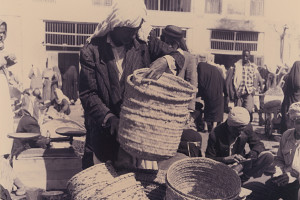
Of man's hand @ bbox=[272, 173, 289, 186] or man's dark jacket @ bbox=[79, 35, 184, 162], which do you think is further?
man's hand @ bbox=[272, 173, 289, 186]

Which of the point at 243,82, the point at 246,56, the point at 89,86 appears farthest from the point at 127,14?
the point at 243,82

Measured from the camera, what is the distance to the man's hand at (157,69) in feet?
7.93

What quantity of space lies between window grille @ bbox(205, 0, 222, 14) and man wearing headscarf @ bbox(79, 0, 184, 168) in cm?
543

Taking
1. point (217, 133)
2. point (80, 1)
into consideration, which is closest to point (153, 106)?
point (217, 133)

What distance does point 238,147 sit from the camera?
3514 millimetres

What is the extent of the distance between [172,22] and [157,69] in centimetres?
780

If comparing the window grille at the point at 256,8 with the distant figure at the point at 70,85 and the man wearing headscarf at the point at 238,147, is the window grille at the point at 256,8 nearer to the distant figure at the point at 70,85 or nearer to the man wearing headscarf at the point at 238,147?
the man wearing headscarf at the point at 238,147

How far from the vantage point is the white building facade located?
25.3 feet

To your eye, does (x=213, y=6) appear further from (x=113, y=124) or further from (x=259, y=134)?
(x=113, y=124)

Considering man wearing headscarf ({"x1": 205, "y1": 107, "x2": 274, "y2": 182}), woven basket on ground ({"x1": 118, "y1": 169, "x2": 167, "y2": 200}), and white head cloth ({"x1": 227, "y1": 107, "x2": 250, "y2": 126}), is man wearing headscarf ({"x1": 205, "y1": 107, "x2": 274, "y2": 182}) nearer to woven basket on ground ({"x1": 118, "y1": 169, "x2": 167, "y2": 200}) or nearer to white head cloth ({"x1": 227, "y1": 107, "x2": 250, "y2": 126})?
white head cloth ({"x1": 227, "y1": 107, "x2": 250, "y2": 126})

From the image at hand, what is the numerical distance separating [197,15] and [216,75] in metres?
3.83

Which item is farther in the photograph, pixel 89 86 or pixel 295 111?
pixel 295 111

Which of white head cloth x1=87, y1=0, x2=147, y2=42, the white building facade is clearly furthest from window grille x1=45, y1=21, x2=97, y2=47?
white head cloth x1=87, y1=0, x2=147, y2=42

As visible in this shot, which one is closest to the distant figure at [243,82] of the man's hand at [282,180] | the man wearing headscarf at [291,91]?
the man wearing headscarf at [291,91]
